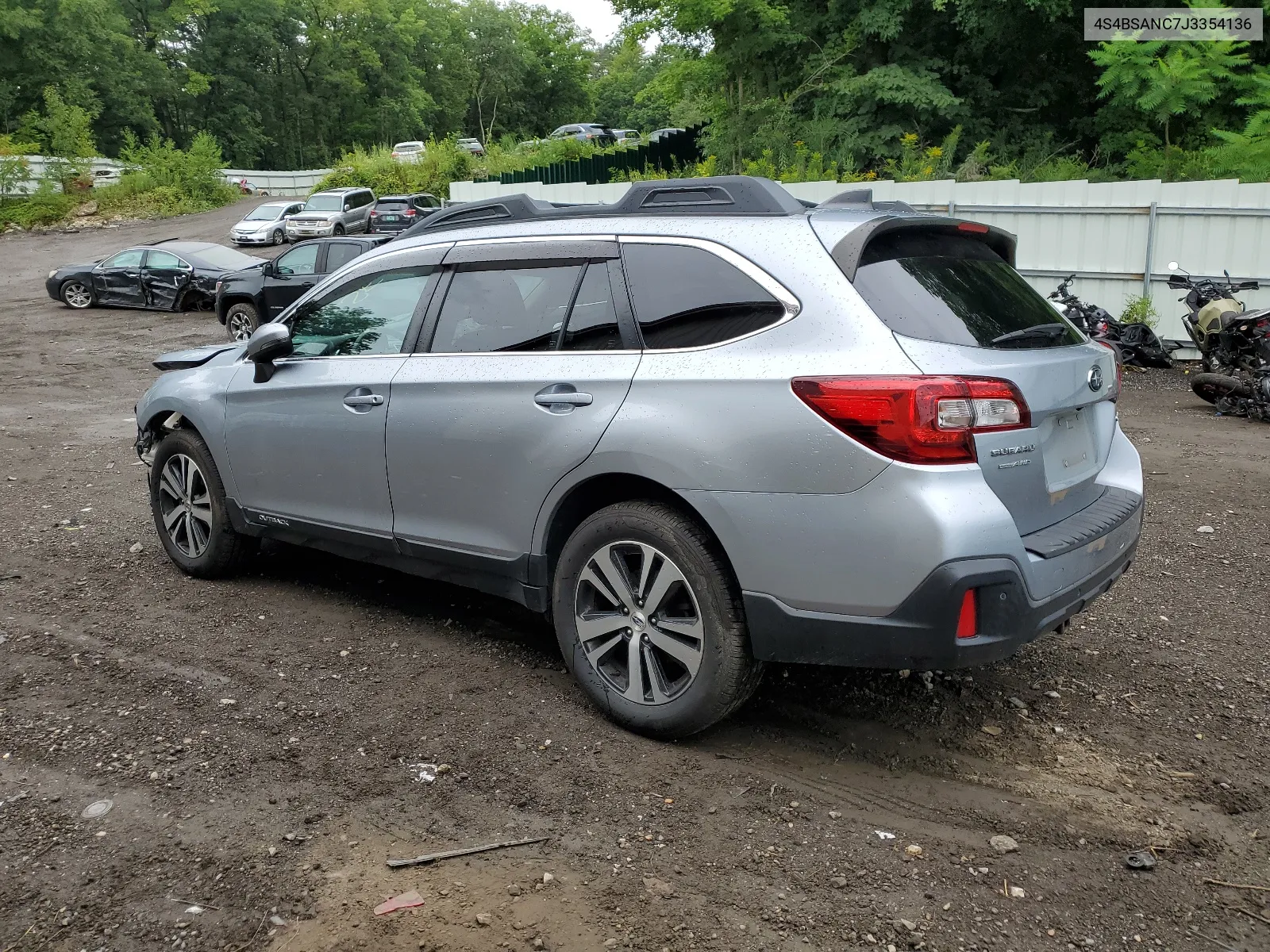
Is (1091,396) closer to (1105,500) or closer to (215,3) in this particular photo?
(1105,500)

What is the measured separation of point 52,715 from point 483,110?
3707 inches

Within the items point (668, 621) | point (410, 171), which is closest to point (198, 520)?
point (668, 621)

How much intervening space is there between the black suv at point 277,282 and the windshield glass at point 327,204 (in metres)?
18.1

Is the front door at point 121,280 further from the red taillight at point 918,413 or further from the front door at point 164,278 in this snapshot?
the red taillight at point 918,413

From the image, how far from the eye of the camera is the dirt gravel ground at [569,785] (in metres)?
2.93

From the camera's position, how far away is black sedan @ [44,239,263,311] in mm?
21078

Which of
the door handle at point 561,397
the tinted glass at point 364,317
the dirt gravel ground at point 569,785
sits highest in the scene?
the tinted glass at point 364,317

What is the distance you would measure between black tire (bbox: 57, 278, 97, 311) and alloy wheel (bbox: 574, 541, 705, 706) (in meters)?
21.9

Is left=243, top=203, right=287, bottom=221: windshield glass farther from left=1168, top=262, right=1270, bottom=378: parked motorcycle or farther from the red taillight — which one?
the red taillight

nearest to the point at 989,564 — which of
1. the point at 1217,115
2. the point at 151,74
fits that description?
the point at 1217,115

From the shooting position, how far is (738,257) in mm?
3736

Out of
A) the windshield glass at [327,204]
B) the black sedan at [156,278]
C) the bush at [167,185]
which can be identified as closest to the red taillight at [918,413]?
the black sedan at [156,278]

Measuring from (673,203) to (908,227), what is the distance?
0.88 m

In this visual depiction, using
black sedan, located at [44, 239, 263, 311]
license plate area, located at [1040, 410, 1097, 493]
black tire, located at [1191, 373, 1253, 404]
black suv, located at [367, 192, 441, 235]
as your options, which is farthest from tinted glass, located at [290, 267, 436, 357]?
black suv, located at [367, 192, 441, 235]
